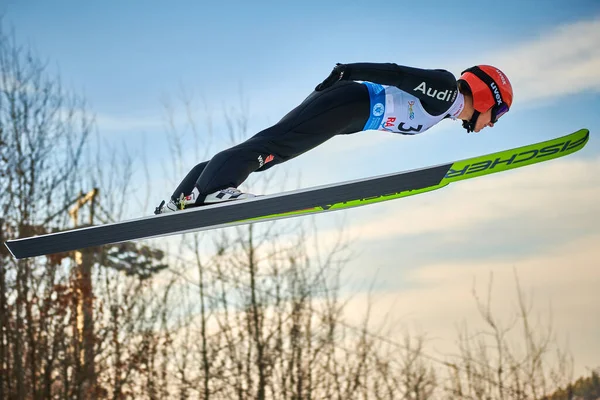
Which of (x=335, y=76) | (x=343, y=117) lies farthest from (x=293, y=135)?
(x=335, y=76)

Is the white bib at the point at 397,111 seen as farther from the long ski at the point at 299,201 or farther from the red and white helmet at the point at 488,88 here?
the long ski at the point at 299,201

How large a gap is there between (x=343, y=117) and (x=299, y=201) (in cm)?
53

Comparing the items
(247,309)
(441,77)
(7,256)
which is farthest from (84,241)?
(7,256)

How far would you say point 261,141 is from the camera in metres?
3.36

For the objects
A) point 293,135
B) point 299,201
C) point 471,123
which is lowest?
point 299,201

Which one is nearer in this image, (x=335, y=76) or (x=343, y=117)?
(x=335, y=76)

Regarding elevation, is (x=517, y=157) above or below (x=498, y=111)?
below

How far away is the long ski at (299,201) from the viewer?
333 cm

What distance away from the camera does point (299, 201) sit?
11.1 ft

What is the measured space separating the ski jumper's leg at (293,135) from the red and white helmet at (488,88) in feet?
2.35

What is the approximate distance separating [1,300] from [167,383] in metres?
2.87

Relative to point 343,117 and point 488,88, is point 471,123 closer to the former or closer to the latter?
point 488,88

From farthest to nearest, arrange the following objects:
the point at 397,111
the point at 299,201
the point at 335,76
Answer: the point at 397,111 → the point at 299,201 → the point at 335,76

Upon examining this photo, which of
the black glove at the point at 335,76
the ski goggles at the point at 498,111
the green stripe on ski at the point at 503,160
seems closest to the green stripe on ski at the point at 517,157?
the green stripe on ski at the point at 503,160
